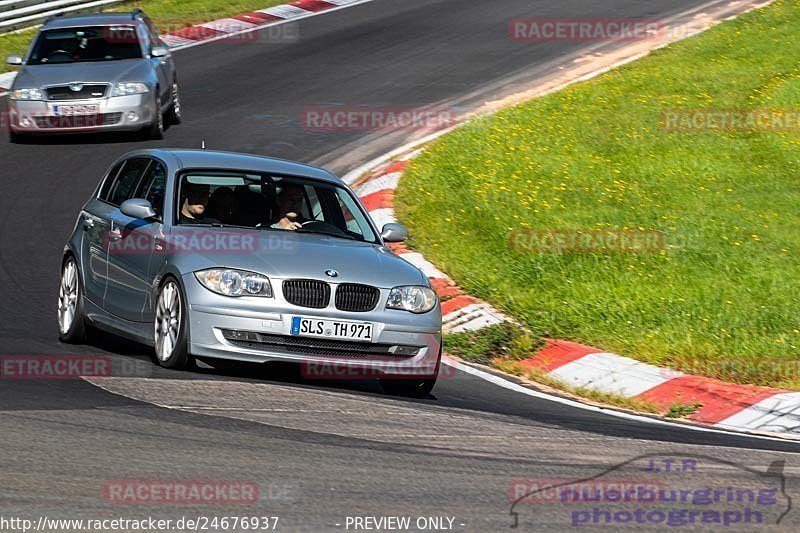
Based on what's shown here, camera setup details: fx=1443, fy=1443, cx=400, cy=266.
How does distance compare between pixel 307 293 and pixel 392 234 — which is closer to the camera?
pixel 307 293

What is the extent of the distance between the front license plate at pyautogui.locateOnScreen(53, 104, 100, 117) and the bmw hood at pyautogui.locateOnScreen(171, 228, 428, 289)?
857cm

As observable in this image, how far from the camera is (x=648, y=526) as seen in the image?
6168 mm

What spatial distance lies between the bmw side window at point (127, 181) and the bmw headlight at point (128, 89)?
7.01 meters

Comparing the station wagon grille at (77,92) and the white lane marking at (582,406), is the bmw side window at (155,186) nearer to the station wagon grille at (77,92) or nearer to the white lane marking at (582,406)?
the white lane marking at (582,406)

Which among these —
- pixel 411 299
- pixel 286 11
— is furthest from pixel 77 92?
pixel 286 11

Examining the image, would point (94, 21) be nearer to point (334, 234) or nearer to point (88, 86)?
point (88, 86)

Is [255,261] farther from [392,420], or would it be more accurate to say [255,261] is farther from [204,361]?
[392,420]

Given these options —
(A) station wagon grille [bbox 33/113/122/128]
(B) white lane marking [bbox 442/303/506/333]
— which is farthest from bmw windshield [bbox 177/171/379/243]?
(A) station wagon grille [bbox 33/113/122/128]

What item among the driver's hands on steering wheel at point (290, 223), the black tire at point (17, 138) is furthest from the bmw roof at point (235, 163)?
the black tire at point (17, 138)

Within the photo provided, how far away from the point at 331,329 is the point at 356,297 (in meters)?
0.31

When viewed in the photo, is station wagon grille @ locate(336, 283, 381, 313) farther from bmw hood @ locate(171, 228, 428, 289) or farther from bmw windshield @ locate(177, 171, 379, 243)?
bmw windshield @ locate(177, 171, 379, 243)

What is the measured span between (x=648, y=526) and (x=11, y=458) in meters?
2.94

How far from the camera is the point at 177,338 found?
925 centimetres

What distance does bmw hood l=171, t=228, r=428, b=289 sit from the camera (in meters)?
9.31
